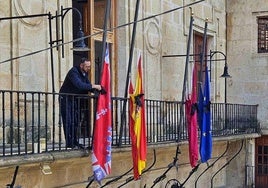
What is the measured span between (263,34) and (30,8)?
9.16 m

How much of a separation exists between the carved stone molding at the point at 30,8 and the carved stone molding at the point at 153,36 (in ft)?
11.1

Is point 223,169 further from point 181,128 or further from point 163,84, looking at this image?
point 181,128

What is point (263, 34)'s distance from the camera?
16234 mm

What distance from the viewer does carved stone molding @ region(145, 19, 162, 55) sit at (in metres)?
11.7

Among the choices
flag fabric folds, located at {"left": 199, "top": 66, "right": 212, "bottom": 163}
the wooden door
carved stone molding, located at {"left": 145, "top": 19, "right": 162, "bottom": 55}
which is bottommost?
the wooden door

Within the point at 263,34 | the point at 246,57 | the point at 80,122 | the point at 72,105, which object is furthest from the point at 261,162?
the point at 72,105

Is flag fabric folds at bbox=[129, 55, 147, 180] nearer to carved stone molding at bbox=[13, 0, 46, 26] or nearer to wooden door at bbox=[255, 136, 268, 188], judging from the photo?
carved stone molding at bbox=[13, 0, 46, 26]

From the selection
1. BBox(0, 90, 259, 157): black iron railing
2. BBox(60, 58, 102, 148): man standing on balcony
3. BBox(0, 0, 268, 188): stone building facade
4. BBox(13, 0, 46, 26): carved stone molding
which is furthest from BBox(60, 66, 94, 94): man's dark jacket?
BBox(13, 0, 46, 26): carved stone molding

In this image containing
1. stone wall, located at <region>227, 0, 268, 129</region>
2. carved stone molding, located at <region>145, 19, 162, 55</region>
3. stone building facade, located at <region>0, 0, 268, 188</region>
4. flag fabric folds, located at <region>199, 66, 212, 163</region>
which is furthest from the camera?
stone wall, located at <region>227, 0, 268, 129</region>

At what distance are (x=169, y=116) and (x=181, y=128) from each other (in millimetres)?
Answer: 296

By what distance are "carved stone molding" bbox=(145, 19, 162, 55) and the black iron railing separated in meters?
1.12

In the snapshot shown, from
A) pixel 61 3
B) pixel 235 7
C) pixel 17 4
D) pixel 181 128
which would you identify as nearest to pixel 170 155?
pixel 181 128

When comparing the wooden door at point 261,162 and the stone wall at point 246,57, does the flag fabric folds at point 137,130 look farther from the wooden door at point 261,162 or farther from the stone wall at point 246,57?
the wooden door at point 261,162

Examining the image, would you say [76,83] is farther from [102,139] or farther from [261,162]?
[261,162]
